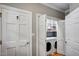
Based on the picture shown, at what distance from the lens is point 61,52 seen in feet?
4.66

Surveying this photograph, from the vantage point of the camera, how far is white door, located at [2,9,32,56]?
4.40 feet

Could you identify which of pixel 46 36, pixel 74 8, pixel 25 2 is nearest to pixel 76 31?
pixel 74 8

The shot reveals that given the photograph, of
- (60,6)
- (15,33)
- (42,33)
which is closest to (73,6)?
(60,6)

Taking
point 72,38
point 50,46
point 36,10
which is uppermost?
point 36,10

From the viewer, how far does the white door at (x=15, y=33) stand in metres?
1.34

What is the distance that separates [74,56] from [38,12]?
Result: 881mm

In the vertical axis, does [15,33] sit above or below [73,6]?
below

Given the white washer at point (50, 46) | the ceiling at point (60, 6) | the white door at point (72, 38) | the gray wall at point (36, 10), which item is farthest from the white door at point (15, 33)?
the white door at point (72, 38)

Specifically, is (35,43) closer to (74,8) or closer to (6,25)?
(6,25)

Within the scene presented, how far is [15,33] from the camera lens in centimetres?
139

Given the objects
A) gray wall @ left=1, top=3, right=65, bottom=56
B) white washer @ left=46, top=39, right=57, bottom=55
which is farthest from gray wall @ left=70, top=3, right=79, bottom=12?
white washer @ left=46, top=39, right=57, bottom=55

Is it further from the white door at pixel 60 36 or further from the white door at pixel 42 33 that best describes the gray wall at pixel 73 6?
the white door at pixel 42 33

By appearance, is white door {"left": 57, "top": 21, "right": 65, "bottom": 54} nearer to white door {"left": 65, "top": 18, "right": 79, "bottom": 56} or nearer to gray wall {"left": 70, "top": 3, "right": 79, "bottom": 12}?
white door {"left": 65, "top": 18, "right": 79, "bottom": 56}

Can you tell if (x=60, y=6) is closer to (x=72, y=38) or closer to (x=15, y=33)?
(x=72, y=38)
